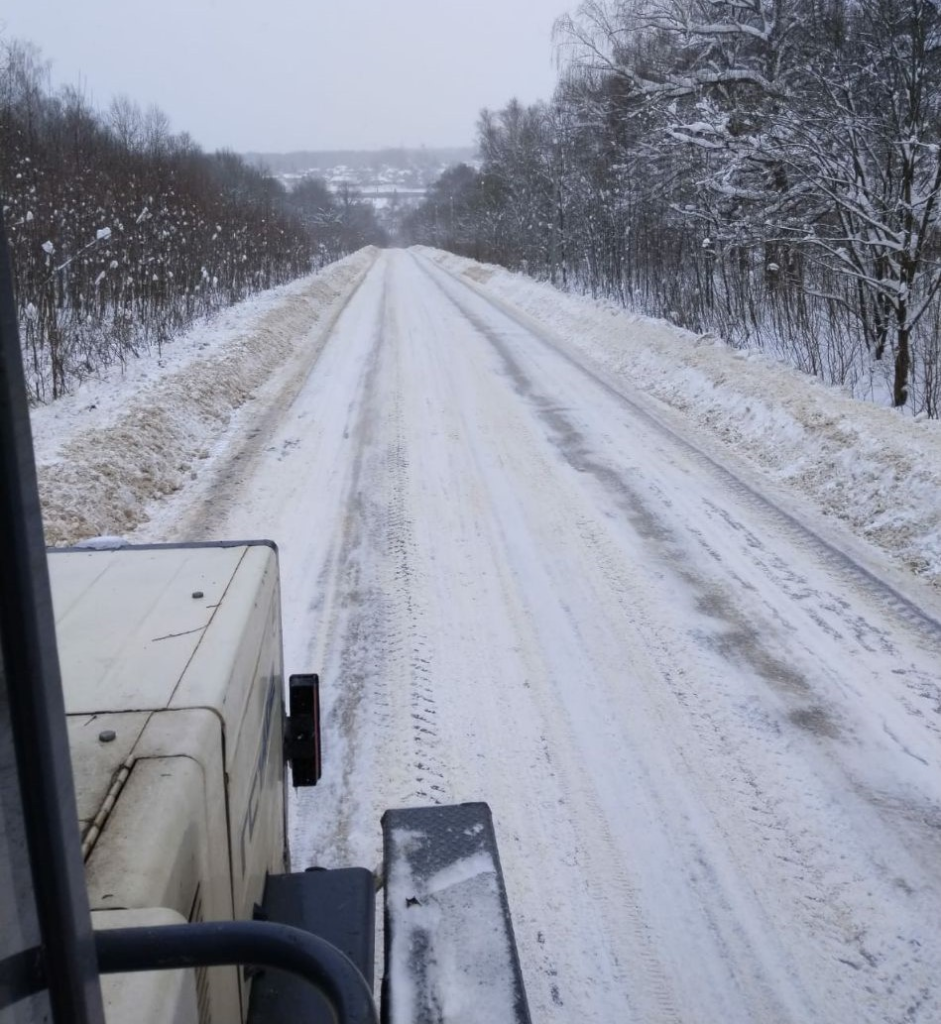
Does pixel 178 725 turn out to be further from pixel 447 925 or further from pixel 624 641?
pixel 624 641

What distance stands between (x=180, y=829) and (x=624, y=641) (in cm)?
402

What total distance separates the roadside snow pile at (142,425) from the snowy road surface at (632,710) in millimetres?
537

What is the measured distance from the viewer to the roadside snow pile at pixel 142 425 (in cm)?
727

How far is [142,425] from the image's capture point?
30.5ft

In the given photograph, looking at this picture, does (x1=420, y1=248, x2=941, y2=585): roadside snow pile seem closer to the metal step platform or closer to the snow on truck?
the metal step platform

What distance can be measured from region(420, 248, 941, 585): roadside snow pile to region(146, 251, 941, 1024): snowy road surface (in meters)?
0.58

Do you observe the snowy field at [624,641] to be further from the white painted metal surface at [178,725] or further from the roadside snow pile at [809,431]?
the white painted metal surface at [178,725]

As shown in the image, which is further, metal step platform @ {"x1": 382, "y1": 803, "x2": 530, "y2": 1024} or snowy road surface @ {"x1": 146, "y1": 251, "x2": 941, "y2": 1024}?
snowy road surface @ {"x1": 146, "y1": 251, "x2": 941, "y2": 1024}

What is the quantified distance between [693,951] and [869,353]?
428 inches

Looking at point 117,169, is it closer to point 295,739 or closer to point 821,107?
point 821,107

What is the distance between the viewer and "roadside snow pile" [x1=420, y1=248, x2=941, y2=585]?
22.5ft

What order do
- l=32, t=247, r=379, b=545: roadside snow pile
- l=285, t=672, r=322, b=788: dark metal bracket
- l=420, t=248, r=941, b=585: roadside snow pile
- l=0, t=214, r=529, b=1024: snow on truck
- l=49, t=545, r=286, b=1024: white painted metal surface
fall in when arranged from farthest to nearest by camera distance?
l=32, t=247, r=379, b=545: roadside snow pile → l=420, t=248, r=941, b=585: roadside snow pile → l=285, t=672, r=322, b=788: dark metal bracket → l=49, t=545, r=286, b=1024: white painted metal surface → l=0, t=214, r=529, b=1024: snow on truck

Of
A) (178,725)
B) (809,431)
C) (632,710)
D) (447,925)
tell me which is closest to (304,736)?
(447,925)

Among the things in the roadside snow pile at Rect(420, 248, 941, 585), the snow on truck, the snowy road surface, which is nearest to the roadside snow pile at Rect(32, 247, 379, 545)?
the snowy road surface
